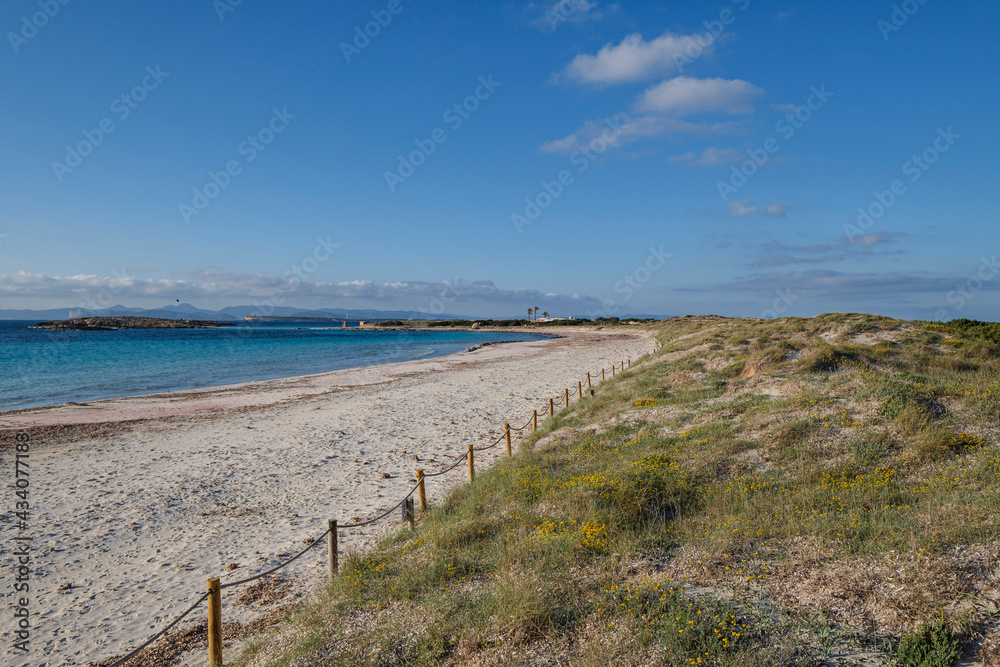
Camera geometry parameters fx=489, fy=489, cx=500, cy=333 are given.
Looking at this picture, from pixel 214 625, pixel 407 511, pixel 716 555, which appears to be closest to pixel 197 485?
pixel 407 511

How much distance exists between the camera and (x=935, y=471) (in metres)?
6.93

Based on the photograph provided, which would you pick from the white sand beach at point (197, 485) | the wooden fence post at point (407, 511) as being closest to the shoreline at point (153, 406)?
the white sand beach at point (197, 485)

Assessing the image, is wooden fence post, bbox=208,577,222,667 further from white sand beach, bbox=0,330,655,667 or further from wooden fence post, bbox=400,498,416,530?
wooden fence post, bbox=400,498,416,530

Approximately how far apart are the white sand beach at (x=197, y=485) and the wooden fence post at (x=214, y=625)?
1251 mm

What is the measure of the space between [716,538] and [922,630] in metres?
2.01

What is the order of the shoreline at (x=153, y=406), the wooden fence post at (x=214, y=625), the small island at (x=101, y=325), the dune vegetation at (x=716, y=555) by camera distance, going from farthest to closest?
the small island at (x=101, y=325) < the shoreline at (x=153, y=406) < the wooden fence post at (x=214, y=625) < the dune vegetation at (x=716, y=555)

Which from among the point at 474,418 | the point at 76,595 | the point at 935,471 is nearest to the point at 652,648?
the point at 935,471

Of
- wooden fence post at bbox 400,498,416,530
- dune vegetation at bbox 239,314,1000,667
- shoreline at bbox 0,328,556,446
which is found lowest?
shoreline at bbox 0,328,556,446

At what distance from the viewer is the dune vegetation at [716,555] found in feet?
14.2

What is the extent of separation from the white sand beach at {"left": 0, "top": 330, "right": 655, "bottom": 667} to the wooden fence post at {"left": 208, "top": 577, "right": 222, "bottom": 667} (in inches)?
49.3

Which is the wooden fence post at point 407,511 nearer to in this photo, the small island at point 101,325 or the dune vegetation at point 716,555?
the dune vegetation at point 716,555

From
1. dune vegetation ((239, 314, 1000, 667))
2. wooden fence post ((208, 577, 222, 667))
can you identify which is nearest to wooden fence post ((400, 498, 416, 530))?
dune vegetation ((239, 314, 1000, 667))

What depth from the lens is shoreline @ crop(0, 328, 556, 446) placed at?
1727cm

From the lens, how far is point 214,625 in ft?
17.1
